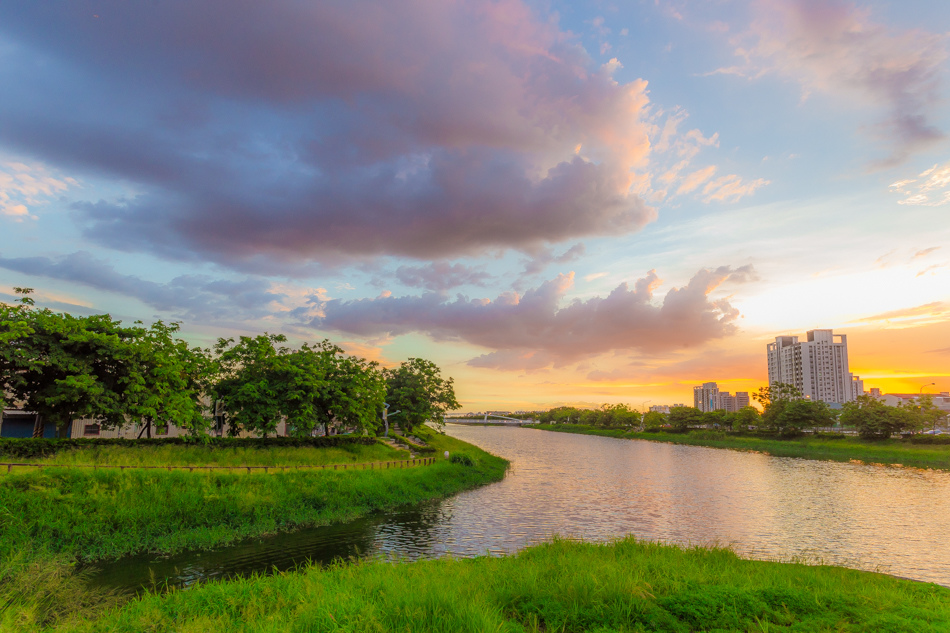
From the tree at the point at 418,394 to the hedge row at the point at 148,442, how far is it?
39.8 feet

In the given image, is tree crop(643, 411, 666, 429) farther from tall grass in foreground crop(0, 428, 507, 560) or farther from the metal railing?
tall grass in foreground crop(0, 428, 507, 560)

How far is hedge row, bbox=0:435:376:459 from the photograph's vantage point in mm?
30750

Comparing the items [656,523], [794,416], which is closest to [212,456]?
[656,523]

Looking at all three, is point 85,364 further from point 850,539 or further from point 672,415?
point 672,415

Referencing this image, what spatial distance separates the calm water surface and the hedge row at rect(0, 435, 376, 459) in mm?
15397

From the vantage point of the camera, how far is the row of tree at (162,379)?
33.0 metres

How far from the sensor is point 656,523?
3300 cm

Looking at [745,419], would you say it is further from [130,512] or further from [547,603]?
[130,512]

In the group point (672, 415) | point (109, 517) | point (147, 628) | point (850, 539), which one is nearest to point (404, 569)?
point (147, 628)

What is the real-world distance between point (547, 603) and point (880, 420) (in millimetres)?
104330

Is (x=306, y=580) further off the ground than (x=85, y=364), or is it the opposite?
(x=85, y=364)

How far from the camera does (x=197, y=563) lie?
21875mm

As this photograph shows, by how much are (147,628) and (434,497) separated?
3124 centimetres

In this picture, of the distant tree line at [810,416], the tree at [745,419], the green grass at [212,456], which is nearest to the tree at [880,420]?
the distant tree line at [810,416]
